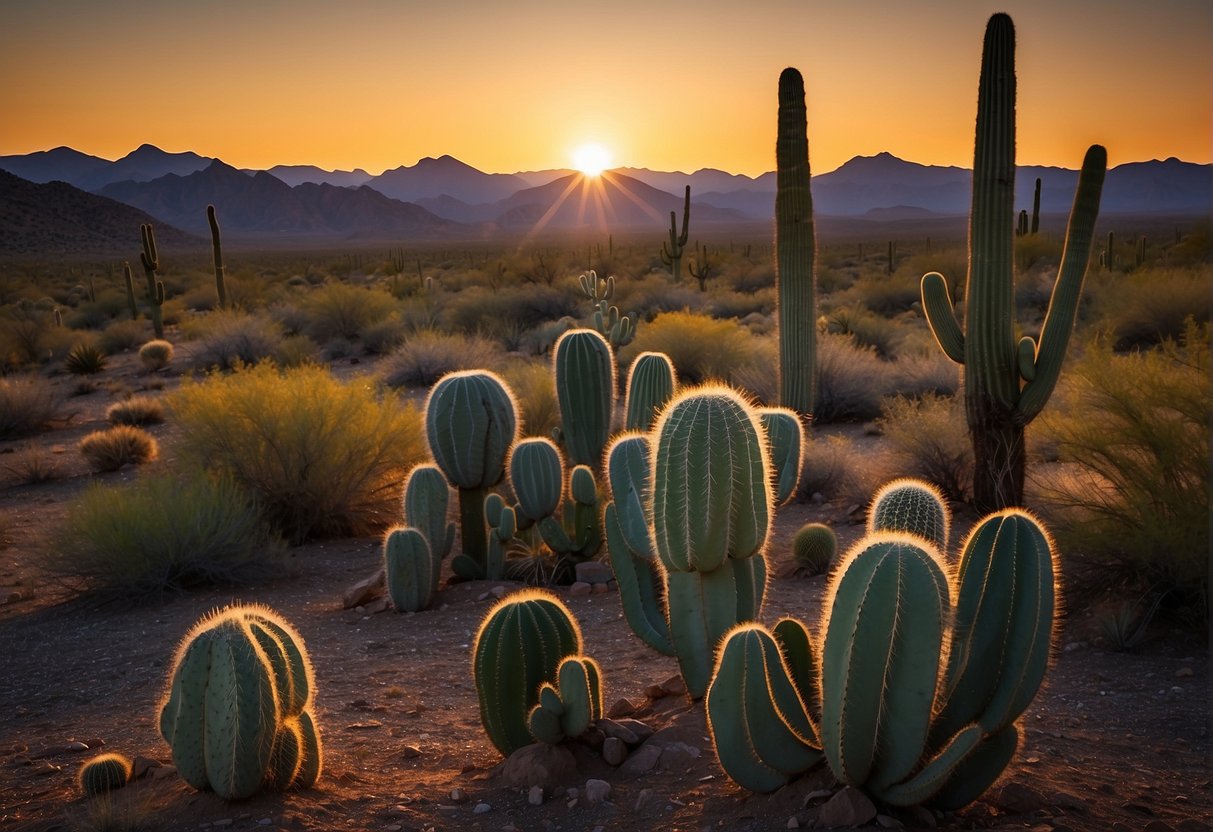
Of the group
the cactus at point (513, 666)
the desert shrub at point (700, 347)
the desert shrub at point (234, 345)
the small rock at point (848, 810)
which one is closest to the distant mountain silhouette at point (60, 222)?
the desert shrub at point (234, 345)

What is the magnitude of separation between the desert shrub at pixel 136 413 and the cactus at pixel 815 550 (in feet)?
38.0

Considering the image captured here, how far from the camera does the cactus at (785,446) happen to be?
270 inches

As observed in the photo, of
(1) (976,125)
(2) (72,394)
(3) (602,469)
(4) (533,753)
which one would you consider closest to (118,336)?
(2) (72,394)

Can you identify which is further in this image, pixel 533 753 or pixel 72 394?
pixel 72 394

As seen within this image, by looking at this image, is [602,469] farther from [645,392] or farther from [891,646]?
[891,646]

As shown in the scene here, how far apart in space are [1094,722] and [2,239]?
10064 centimetres

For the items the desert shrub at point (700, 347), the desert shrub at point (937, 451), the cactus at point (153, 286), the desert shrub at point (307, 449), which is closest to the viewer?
the desert shrub at point (307, 449)

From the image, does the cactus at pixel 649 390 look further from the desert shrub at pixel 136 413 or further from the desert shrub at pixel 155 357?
the desert shrub at pixel 155 357

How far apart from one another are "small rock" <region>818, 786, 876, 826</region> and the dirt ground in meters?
0.01

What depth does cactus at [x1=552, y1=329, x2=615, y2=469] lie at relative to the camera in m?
8.49

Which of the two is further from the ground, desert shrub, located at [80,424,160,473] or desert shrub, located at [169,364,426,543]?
desert shrub, located at [169,364,426,543]

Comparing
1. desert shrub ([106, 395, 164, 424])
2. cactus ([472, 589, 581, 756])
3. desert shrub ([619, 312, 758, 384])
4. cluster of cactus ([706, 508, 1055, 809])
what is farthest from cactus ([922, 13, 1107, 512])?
desert shrub ([106, 395, 164, 424])

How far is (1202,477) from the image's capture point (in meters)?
6.55

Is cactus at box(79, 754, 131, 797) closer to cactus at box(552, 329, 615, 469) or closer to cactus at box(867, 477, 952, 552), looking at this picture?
cactus at box(867, 477, 952, 552)
